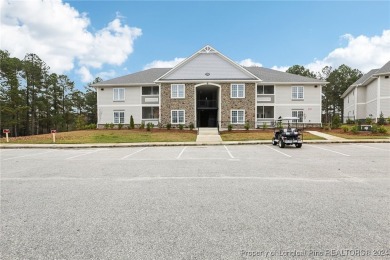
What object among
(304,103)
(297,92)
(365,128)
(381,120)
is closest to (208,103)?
(297,92)

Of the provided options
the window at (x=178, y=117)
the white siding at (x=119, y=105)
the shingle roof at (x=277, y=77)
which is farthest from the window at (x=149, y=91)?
the shingle roof at (x=277, y=77)

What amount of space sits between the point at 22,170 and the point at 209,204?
7.96m

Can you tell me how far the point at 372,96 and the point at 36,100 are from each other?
6162cm

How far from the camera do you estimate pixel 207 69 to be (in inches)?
1230

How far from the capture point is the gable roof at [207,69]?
30712 mm

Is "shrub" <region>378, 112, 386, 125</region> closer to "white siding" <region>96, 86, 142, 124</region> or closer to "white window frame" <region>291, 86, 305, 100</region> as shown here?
"white window frame" <region>291, 86, 305, 100</region>

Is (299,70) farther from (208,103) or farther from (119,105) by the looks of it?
(119,105)

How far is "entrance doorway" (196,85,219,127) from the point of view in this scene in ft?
108

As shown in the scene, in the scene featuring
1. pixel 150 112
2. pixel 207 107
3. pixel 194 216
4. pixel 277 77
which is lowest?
pixel 194 216

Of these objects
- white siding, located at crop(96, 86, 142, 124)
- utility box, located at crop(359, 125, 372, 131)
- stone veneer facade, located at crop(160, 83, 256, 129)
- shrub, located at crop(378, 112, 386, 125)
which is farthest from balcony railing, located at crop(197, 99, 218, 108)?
shrub, located at crop(378, 112, 386, 125)

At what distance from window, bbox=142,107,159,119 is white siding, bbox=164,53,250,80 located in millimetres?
5378

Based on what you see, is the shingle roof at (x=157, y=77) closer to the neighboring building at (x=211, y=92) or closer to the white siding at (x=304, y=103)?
the neighboring building at (x=211, y=92)

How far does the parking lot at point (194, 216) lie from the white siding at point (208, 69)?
81.7ft

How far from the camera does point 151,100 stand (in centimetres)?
3309
